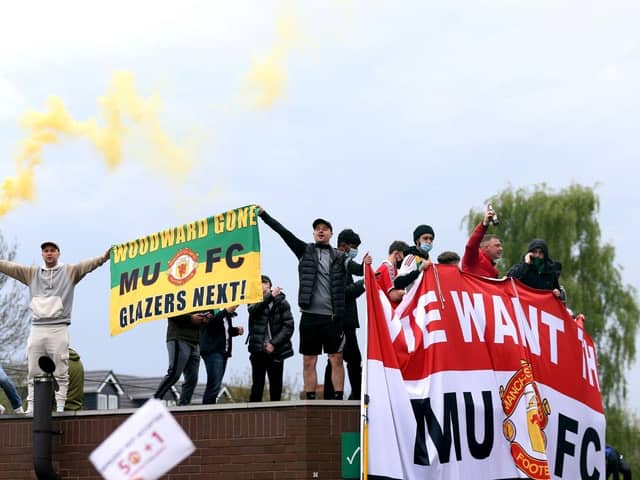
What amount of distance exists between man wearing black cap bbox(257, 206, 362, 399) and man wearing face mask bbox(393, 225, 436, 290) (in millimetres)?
537

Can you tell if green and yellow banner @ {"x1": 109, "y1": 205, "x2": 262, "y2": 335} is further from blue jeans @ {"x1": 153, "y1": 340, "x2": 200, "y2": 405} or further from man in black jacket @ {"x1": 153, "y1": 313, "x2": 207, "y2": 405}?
blue jeans @ {"x1": 153, "y1": 340, "x2": 200, "y2": 405}

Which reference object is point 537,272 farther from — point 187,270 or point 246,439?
point 187,270

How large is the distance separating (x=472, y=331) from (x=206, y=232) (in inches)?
124

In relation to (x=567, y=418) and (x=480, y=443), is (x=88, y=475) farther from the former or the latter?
(x=567, y=418)

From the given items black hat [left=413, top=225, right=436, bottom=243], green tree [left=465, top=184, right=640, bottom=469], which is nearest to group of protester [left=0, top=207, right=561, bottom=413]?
black hat [left=413, top=225, right=436, bottom=243]

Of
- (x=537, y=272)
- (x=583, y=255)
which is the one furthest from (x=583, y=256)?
(x=537, y=272)

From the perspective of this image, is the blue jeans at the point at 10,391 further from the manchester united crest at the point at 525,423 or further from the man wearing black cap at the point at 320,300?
the manchester united crest at the point at 525,423

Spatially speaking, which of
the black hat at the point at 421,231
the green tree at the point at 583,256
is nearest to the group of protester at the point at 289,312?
the black hat at the point at 421,231

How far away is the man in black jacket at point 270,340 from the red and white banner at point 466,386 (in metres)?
1.84

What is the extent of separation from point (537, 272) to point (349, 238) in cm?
219

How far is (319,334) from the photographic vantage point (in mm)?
13312

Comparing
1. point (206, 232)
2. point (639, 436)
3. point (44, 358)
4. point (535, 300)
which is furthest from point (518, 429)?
point (639, 436)

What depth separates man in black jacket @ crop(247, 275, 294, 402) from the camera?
14.2 meters

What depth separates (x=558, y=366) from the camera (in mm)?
14164
